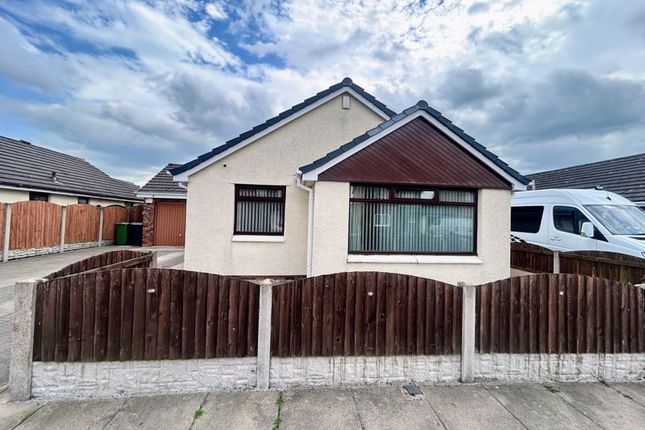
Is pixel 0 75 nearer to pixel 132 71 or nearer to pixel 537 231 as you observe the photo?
pixel 132 71

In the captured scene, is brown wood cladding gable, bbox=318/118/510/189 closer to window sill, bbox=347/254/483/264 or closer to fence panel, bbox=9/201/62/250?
window sill, bbox=347/254/483/264

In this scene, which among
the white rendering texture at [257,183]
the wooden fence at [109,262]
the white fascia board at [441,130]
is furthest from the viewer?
the white rendering texture at [257,183]

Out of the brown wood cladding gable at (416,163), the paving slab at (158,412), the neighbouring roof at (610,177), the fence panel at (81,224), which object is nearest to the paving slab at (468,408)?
the paving slab at (158,412)

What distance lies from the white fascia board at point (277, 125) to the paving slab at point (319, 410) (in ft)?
21.1

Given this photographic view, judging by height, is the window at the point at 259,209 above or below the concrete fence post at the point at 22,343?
above

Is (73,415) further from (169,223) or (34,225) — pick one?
(169,223)

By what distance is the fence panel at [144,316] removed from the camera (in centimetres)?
351

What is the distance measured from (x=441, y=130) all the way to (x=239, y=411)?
6.68 m

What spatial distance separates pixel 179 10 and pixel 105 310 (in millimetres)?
9514

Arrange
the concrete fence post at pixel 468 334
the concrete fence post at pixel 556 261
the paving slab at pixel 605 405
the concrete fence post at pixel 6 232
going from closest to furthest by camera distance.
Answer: the paving slab at pixel 605 405 → the concrete fence post at pixel 468 334 → the concrete fence post at pixel 556 261 → the concrete fence post at pixel 6 232

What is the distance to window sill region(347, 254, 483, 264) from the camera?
660 centimetres

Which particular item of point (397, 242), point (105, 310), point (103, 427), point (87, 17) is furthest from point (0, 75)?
point (397, 242)

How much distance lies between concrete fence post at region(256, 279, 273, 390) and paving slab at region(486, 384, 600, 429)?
9.69ft

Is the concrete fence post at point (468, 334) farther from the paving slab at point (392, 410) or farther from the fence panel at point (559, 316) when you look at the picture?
the paving slab at point (392, 410)
